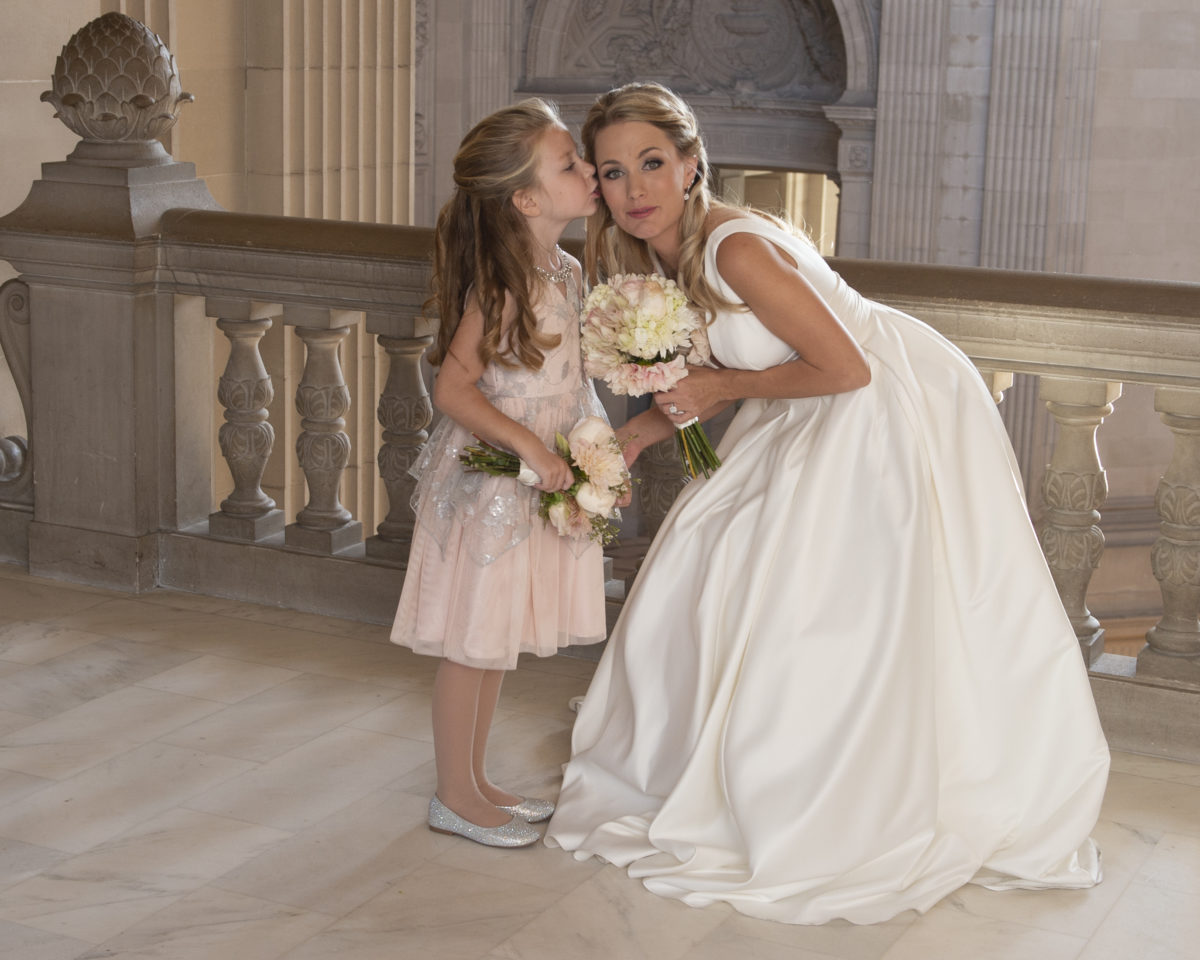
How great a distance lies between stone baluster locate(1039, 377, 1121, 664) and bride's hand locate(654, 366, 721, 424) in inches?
42.7

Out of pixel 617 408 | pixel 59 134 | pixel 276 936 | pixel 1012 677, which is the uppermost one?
pixel 59 134

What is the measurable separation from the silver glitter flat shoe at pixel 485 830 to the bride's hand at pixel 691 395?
3.14 feet

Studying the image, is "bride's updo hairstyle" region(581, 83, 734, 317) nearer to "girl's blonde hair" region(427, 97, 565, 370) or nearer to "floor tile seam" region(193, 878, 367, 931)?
"girl's blonde hair" region(427, 97, 565, 370)

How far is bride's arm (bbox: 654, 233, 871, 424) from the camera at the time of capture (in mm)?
3281

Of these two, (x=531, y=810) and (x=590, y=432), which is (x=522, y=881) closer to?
(x=531, y=810)

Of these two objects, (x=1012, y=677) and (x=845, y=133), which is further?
(x=845, y=133)

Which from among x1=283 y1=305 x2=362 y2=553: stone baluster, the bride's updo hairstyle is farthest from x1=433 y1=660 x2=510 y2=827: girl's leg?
x1=283 y1=305 x2=362 y2=553: stone baluster

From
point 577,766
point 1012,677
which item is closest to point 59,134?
point 577,766

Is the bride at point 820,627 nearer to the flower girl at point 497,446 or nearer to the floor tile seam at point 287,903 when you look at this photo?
the flower girl at point 497,446

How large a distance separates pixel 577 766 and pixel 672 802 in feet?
1.12

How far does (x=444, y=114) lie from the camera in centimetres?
1684

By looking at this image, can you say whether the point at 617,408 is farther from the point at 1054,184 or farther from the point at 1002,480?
the point at 1002,480

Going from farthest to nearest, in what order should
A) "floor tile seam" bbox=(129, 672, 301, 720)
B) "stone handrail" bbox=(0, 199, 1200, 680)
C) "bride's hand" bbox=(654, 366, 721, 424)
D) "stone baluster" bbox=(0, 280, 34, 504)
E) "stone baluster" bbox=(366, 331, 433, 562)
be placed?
1. "stone baluster" bbox=(0, 280, 34, 504)
2. "stone baluster" bbox=(366, 331, 433, 562)
3. "floor tile seam" bbox=(129, 672, 301, 720)
4. "stone handrail" bbox=(0, 199, 1200, 680)
5. "bride's hand" bbox=(654, 366, 721, 424)

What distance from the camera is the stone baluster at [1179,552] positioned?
13.1 feet
